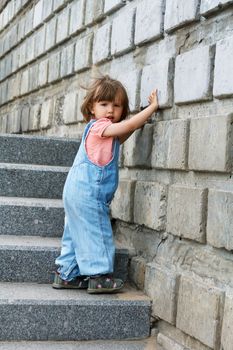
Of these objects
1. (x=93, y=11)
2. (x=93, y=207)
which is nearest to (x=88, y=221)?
(x=93, y=207)

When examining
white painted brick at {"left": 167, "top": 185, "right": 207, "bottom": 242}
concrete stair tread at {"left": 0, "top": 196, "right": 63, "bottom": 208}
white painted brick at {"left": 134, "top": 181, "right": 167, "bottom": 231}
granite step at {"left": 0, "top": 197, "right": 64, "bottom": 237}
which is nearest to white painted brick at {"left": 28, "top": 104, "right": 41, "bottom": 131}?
concrete stair tread at {"left": 0, "top": 196, "right": 63, "bottom": 208}

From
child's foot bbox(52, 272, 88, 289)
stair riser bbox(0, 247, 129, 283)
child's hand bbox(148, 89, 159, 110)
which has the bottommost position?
child's foot bbox(52, 272, 88, 289)

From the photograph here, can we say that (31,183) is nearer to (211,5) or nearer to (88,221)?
(88,221)

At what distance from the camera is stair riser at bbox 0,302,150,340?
305cm

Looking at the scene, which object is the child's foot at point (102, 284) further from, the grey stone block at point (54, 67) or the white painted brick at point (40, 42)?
the white painted brick at point (40, 42)

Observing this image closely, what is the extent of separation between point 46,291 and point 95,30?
2.31m

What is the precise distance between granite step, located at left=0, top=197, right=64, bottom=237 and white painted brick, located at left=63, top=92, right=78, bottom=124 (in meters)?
1.46

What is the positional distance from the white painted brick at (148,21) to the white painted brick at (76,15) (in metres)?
1.47

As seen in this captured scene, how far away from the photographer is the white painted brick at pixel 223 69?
2.62 m

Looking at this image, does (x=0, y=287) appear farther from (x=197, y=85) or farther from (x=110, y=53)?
(x=110, y=53)

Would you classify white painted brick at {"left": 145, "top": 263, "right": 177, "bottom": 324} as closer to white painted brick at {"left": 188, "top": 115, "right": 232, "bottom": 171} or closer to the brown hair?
white painted brick at {"left": 188, "top": 115, "right": 232, "bottom": 171}

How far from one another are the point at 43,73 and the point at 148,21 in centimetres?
294

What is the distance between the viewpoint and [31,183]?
14.0ft

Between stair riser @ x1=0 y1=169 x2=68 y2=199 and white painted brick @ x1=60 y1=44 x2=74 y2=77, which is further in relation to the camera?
white painted brick @ x1=60 y1=44 x2=74 y2=77
